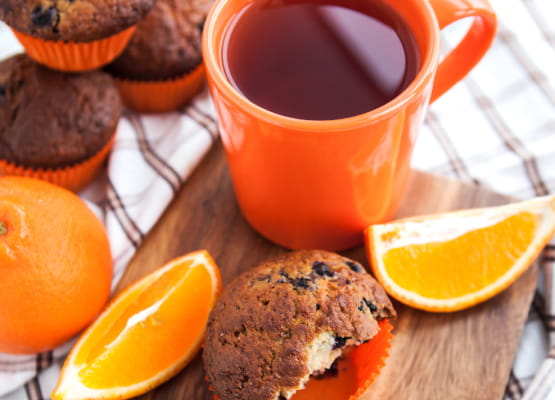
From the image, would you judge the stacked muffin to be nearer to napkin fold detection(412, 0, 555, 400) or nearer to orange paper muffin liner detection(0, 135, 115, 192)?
orange paper muffin liner detection(0, 135, 115, 192)

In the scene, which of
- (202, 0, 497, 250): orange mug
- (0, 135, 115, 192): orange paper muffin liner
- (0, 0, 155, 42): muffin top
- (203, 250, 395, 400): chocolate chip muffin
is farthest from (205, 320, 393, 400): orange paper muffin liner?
(0, 0, 155, 42): muffin top

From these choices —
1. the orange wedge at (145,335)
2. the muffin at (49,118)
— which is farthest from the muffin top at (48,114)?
the orange wedge at (145,335)

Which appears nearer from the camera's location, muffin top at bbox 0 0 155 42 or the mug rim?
the mug rim

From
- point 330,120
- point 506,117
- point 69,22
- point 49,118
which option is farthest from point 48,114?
point 506,117

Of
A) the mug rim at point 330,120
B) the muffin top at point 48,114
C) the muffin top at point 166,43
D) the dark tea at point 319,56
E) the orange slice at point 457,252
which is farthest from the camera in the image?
the muffin top at point 166,43

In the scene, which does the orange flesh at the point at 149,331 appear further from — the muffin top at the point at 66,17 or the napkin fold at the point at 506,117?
the napkin fold at the point at 506,117
